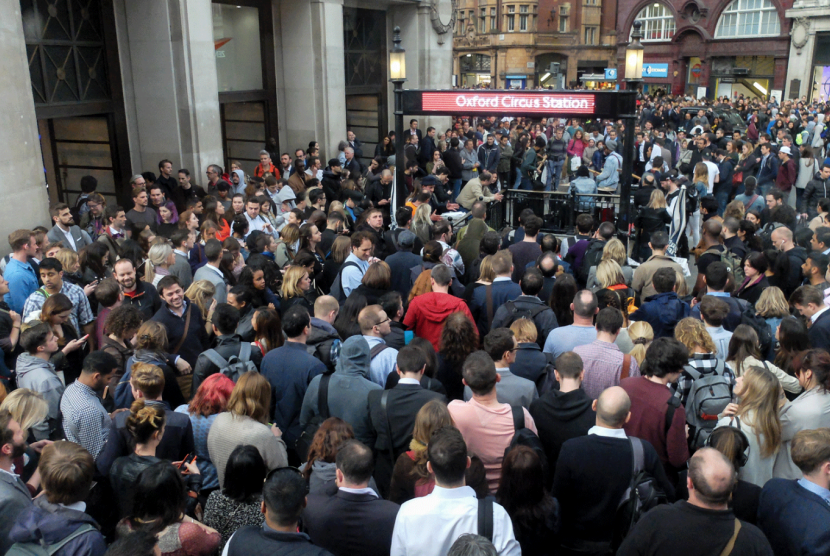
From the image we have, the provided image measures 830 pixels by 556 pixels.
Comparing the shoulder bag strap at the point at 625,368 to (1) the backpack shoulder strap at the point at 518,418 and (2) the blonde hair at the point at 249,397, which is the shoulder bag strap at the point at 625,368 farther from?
(2) the blonde hair at the point at 249,397

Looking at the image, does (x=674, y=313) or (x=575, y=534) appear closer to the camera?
(x=575, y=534)

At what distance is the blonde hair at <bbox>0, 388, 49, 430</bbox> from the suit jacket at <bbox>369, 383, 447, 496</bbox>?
6.56 feet

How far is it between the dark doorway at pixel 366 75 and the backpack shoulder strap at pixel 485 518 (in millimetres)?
15092

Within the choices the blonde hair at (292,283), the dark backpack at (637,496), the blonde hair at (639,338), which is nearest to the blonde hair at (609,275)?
the blonde hair at (639,338)

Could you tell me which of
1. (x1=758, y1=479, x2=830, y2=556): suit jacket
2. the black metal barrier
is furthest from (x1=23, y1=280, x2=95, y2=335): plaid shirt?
the black metal barrier

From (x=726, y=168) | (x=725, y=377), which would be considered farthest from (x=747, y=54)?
(x=725, y=377)

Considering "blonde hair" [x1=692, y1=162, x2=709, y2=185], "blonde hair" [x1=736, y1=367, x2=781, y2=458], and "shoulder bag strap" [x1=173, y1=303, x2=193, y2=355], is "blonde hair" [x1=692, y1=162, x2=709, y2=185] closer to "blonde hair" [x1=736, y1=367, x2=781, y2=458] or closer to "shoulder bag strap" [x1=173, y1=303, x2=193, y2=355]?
"blonde hair" [x1=736, y1=367, x2=781, y2=458]

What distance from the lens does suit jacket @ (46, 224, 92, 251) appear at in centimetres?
779

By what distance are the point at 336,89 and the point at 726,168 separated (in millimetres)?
8963

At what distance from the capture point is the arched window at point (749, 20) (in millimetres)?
41781

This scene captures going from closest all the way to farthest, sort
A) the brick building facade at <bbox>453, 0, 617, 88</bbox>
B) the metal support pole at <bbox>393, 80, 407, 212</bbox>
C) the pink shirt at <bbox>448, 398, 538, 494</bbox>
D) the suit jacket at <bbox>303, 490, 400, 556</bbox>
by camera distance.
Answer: the suit jacket at <bbox>303, 490, 400, 556</bbox>, the pink shirt at <bbox>448, 398, 538, 494</bbox>, the metal support pole at <bbox>393, 80, 407, 212</bbox>, the brick building facade at <bbox>453, 0, 617, 88</bbox>

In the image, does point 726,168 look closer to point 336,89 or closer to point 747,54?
point 336,89

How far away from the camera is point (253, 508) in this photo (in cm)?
344

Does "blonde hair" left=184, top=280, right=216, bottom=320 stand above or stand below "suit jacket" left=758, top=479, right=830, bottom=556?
above
